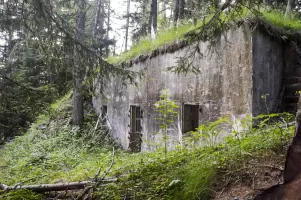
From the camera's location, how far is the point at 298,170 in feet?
4.86

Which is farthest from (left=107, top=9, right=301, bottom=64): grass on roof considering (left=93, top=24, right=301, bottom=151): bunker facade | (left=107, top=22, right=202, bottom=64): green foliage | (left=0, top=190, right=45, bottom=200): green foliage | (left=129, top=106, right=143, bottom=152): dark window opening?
(left=0, top=190, right=45, bottom=200): green foliage

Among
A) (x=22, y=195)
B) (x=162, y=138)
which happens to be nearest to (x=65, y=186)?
(x=22, y=195)

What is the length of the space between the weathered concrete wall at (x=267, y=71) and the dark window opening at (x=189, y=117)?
201cm

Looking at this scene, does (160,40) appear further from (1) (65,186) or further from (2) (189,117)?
(1) (65,186)

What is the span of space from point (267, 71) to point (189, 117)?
7.64 feet

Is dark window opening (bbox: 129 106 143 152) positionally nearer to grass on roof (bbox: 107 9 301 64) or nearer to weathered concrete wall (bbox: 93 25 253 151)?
weathered concrete wall (bbox: 93 25 253 151)

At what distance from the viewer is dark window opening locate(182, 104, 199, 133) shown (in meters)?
7.25

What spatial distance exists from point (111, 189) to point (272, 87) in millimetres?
4184

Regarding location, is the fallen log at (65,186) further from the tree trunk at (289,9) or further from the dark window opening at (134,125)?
the dark window opening at (134,125)

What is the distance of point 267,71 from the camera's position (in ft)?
18.9

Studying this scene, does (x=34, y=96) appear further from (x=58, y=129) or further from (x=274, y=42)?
(x=58, y=129)

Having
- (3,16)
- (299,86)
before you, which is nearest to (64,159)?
(3,16)

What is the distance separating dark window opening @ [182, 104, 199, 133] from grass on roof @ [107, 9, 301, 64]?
1.83 m

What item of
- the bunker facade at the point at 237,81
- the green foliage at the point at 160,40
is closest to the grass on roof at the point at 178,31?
the green foliage at the point at 160,40
